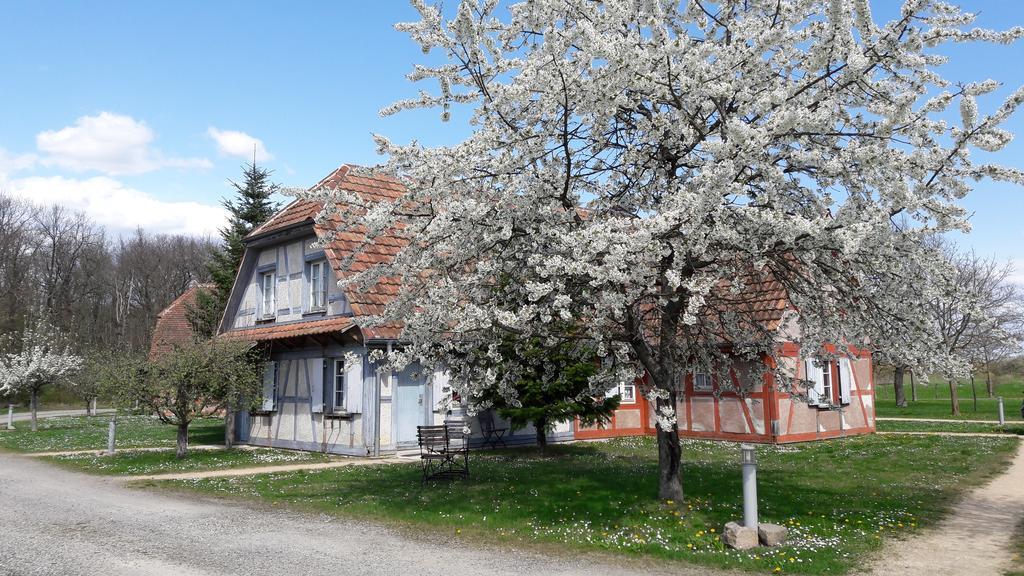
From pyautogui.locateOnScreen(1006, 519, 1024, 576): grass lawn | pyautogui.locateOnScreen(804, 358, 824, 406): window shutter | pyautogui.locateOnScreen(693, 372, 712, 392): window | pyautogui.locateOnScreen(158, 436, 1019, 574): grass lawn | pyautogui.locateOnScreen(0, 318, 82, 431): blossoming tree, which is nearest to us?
pyautogui.locateOnScreen(1006, 519, 1024, 576): grass lawn

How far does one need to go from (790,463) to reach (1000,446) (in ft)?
22.7

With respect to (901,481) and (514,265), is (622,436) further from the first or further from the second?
(514,265)

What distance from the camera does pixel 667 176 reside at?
1006cm

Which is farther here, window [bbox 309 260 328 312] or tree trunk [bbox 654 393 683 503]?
window [bbox 309 260 328 312]

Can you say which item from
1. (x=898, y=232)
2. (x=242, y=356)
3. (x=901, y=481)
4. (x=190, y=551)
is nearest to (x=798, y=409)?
(x=901, y=481)

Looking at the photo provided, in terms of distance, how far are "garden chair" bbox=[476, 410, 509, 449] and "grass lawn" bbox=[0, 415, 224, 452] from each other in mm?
9134

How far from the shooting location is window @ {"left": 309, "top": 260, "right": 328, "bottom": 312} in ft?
62.7

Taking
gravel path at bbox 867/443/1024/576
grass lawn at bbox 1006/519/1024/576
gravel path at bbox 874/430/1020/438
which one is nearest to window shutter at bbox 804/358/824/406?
gravel path at bbox 874/430/1020/438

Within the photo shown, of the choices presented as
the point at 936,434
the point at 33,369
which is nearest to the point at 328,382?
the point at 33,369

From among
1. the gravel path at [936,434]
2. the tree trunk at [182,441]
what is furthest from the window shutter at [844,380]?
the tree trunk at [182,441]

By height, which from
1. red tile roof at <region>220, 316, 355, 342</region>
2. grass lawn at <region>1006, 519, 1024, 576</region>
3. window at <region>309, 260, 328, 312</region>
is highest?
window at <region>309, 260, 328, 312</region>

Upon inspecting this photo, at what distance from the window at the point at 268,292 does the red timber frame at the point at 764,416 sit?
9.67 meters

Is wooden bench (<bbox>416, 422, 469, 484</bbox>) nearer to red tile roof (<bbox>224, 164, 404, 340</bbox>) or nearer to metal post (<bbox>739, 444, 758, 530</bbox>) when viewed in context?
red tile roof (<bbox>224, 164, 404, 340</bbox>)

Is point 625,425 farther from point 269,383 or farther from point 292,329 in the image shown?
point 269,383
